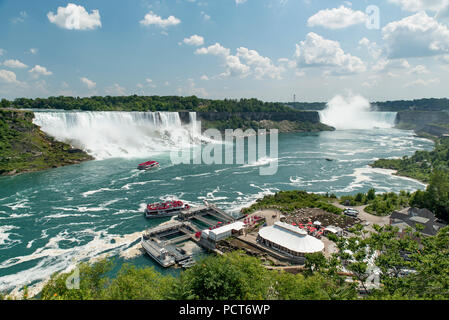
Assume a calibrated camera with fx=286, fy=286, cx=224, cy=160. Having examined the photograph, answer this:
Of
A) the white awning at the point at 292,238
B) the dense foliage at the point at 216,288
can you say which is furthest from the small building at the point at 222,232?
the dense foliage at the point at 216,288

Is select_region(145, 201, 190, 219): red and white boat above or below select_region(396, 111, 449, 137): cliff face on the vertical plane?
below

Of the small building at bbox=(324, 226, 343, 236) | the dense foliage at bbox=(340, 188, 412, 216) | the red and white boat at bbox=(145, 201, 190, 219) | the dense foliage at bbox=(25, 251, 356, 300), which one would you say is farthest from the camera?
the red and white boat at bbox=(145, 201, 190, 219)

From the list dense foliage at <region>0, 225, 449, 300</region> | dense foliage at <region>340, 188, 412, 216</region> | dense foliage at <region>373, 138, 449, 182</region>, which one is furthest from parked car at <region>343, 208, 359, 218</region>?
dense foliage at <region>373, 138, 449, 182</region>

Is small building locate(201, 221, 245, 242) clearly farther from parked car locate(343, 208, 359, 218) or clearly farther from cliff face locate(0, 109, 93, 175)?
cliff face locate(0, 109, 93, 175)

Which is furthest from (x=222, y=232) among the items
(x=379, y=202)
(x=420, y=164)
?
(x=420, y=164)

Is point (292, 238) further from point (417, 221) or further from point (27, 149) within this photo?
point (27, 149)
